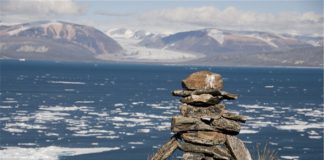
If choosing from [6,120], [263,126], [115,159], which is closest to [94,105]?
[6,120]

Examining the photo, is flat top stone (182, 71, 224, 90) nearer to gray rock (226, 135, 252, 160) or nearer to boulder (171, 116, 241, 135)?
boulder (171, 116, 241, 135)

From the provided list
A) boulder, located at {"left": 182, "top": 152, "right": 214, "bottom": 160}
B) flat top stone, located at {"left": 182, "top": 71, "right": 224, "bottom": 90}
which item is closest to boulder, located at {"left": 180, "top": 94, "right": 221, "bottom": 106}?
flat top stone, located at {"left": 182, "top": 71, "right": 224, "bottom": 90}

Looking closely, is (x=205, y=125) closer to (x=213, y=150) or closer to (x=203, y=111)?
(x=203, y=111)

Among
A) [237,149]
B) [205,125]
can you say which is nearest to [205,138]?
[205,125]

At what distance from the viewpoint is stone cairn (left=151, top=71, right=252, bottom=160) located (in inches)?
310

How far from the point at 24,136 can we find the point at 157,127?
15378mm

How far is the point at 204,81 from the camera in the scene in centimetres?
795

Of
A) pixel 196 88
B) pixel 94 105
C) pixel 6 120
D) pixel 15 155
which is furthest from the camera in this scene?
pixel 94 105

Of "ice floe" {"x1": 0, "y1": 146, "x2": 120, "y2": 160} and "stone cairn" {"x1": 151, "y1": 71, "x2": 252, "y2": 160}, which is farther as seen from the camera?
"ice floe" {"x1": 0, "y1": 146, "x2": 120, "y2": 160}

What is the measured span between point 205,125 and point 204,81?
553mm

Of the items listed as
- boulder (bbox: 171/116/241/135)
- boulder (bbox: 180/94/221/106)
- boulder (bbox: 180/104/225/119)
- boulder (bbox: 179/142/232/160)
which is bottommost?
boulder (bbox: 179/142/232/160)

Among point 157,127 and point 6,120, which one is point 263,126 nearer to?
A: point 157,127

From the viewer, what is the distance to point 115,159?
157 ft

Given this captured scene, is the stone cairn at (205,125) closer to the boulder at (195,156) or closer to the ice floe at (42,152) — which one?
the boulder at (195,156)
